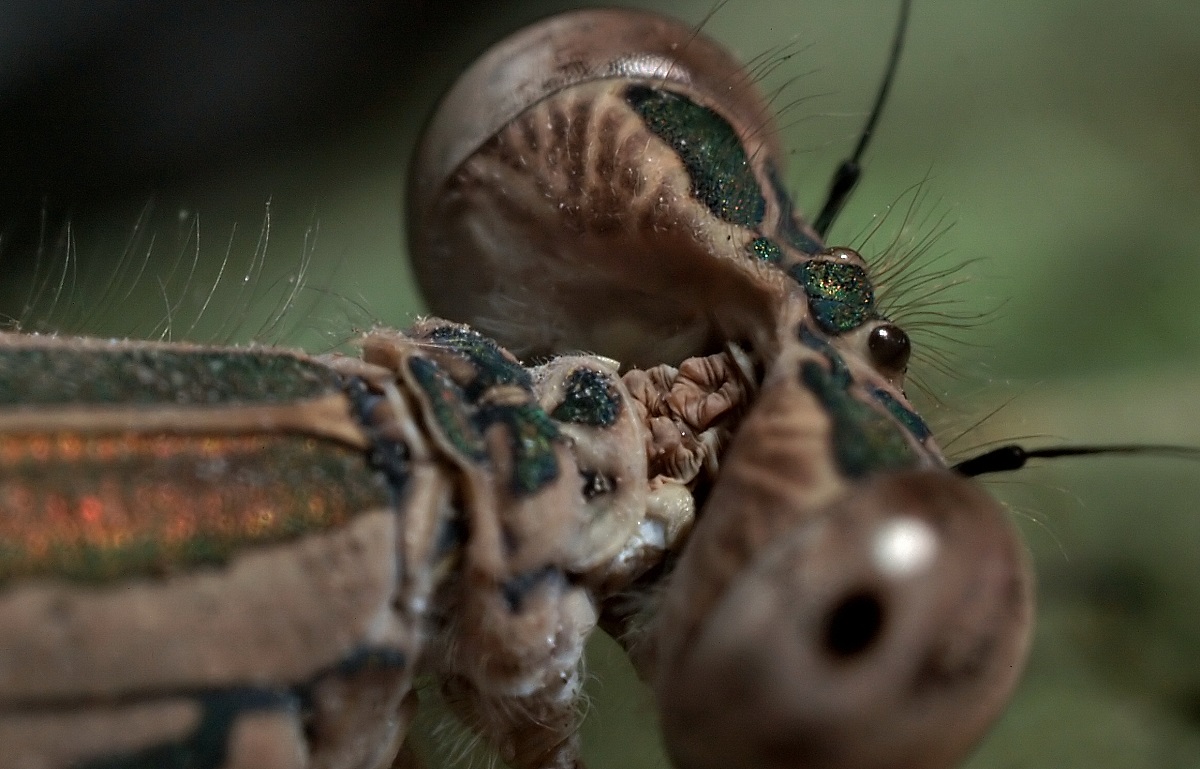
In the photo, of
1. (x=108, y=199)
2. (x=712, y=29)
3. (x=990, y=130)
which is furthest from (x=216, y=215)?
(x=990, y=130)

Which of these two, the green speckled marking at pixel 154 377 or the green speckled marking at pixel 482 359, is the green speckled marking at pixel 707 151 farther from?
the green speckled marking at pixel 154 377

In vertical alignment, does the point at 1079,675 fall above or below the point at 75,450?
below

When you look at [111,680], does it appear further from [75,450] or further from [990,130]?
[990,130]

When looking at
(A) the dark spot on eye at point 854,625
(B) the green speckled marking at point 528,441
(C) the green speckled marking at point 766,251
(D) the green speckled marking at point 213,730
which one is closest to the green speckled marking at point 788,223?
(C) the green speckled marking at point 766,251

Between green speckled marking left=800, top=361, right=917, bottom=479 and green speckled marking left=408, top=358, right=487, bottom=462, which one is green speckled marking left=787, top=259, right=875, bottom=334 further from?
green speckled marking left=408, top=358, right=487, bottom=462

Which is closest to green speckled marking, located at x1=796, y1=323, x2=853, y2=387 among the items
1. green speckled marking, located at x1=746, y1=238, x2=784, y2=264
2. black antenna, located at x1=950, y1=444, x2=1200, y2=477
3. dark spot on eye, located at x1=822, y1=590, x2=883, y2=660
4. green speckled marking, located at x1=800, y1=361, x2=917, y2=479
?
green speckled marking, located at x1=800, y1=361, x2=917, y2=479

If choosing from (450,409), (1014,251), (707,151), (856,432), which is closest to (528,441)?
(450,409)
